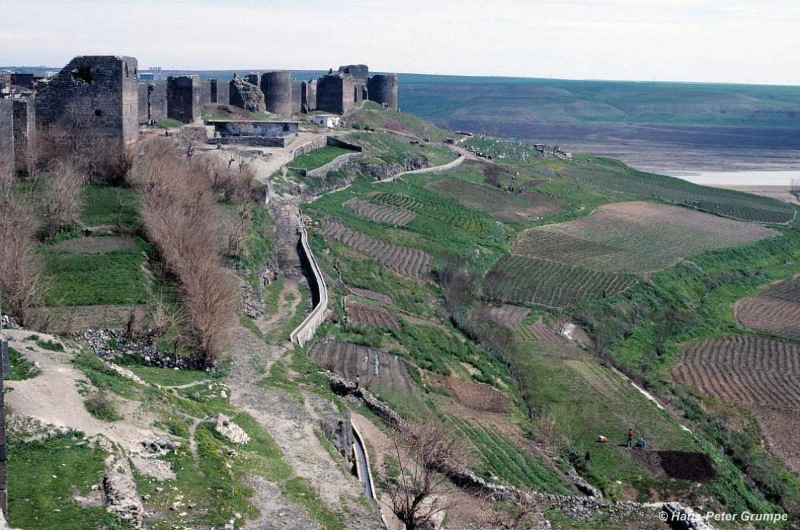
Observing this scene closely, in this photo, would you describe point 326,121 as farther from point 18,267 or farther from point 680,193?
point 18,267

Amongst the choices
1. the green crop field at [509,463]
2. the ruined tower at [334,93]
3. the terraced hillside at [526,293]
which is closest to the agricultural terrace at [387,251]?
the terraced hillside at [526,293]

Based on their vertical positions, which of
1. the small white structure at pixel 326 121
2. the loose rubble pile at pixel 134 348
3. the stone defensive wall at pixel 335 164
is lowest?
the loose rubble pile at pixel 134 348

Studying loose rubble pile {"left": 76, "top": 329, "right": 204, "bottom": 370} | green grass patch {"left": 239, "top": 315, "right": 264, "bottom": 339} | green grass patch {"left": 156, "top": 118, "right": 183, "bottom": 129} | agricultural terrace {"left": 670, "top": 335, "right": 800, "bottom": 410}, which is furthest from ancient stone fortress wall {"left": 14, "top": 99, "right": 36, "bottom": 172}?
agricultural terrace {"left": 670, "top": 335, "right": 800, "bottom": 410}

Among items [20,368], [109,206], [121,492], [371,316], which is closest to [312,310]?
[371,316]

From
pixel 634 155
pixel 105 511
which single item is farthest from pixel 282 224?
pixel 634 155

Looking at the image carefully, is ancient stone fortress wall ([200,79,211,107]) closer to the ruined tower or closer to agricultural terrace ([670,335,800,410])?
the ruined tower

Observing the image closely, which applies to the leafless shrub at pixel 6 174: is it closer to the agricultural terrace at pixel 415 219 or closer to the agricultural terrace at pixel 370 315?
the agricultural terrace at pixel 370 315
